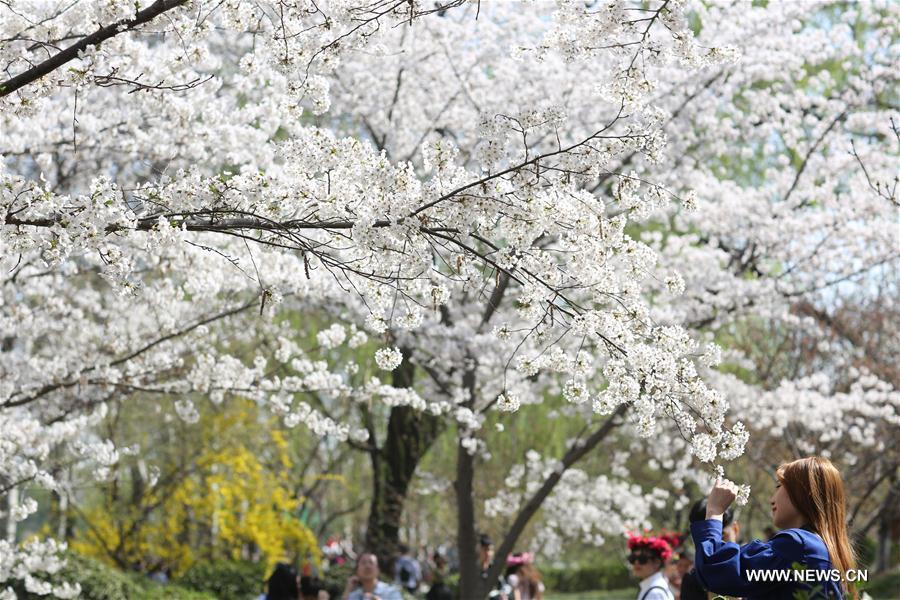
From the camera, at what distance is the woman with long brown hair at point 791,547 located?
302cm

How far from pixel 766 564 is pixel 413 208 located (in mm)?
1707

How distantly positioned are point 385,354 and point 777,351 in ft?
41.1

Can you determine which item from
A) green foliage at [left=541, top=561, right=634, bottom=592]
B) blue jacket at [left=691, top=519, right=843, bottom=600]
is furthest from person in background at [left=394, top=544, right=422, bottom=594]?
green foliage at [left=541, top=561, right=634, bottom=592]

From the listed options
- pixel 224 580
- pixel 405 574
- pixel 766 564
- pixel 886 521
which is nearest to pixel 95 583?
pixel 405 574

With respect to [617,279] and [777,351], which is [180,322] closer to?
[617,279]

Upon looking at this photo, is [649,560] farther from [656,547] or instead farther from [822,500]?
[822,500]

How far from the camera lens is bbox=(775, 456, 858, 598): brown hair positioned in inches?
123

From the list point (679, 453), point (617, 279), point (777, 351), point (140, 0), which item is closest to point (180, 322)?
point (140, 0)

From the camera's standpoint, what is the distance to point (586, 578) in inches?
1325

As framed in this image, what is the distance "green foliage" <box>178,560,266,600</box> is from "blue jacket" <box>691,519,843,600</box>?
12735 millimetres

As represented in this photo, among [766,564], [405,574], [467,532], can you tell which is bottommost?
[766,564]

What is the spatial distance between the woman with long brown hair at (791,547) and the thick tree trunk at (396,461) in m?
9.66

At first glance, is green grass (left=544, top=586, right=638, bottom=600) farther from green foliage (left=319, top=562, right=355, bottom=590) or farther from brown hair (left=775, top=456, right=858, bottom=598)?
brown hair (left=775, top=456, right=858, bottom=598)

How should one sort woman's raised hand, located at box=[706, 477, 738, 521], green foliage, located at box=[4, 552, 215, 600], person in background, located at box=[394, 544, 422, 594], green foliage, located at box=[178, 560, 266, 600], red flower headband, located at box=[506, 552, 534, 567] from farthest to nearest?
green foliage, located at box=[178, 560, 266, 600]
person in background, located at box=[394, 544, 422, 594]
red flower headband, located at box=[506, 552, 534, 567]
green foliage, located at box=[4, 552, 215, 600]
woman's raised hand, located at box=[706, 477, 738, 521]
